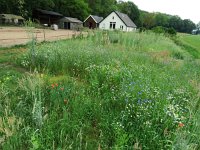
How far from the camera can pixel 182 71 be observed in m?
6.21

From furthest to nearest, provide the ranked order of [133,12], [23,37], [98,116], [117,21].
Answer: [133,12] < [117,21] < [23,37] < [98,116]

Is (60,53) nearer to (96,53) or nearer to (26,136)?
(96,53)

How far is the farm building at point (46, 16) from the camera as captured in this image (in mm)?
51119

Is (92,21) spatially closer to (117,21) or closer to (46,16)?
(117,21)

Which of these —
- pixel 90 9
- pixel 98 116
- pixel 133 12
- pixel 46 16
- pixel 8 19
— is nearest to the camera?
pixel 98 116

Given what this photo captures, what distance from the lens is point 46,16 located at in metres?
53.0

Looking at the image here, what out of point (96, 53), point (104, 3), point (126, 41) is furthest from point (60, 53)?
point (104, 3)

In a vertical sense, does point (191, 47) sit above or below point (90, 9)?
below

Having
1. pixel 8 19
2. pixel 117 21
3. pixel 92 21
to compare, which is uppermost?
pixel 92 21

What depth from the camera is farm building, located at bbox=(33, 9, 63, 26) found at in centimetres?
5112

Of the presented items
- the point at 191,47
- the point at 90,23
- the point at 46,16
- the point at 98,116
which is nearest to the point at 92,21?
the point at 90,23

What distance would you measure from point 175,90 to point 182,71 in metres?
2.50

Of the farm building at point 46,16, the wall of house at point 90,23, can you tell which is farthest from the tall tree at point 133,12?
the farm building at point 46,16

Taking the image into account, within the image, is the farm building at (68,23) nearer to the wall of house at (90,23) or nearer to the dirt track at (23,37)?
the wall of house at (90,23)
